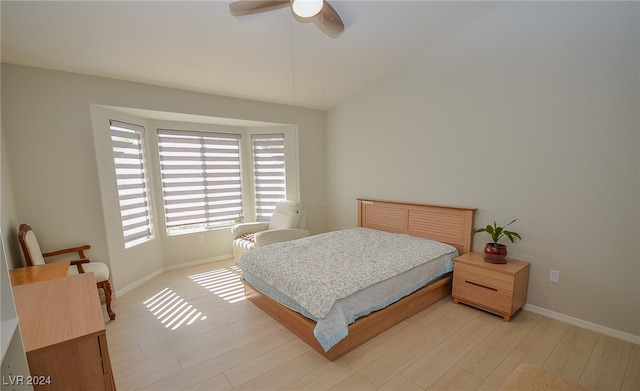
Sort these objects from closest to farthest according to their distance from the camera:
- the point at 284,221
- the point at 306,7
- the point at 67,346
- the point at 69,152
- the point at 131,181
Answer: the point at 67,346
the point at 306,7
the point at 69,152
the point at 131,181
the point at 284,221

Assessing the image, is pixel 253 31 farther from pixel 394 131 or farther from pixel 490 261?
pixel 490 261

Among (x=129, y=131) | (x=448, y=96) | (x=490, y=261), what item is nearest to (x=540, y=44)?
(x=448, y=96)

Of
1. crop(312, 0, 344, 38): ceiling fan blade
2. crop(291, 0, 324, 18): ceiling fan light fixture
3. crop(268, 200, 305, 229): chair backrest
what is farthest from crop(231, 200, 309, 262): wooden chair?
crop(291, 0, 324, 18): ceiling fan light fixture

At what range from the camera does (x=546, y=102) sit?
8.41 feet

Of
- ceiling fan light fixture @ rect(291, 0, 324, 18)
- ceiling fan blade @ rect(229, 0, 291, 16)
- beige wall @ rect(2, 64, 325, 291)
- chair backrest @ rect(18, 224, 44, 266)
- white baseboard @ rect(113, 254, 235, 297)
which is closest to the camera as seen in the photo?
ceiling fan light fixture @ rect(291, 0, 324, 18)

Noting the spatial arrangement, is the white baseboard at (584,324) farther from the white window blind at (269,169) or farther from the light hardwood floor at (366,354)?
the white window blind at (269,169)

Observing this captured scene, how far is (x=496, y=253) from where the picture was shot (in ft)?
8.79

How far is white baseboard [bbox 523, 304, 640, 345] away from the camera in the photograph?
2270mm

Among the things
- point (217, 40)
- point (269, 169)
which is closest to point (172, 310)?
point (269, 169)

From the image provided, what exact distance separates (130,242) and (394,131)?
155 inches

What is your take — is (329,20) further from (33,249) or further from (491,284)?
(33,249)

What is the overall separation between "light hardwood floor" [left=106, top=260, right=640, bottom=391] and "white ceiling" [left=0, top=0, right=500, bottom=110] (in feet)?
8.65

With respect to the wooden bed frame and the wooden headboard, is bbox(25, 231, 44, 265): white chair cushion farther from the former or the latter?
the wooden headboard

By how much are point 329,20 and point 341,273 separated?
209 centimetres
